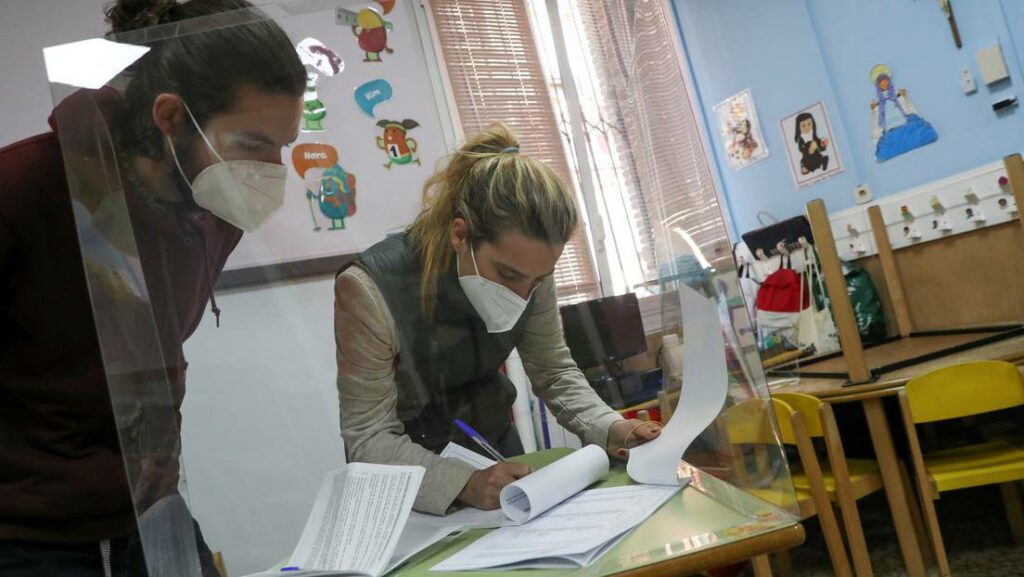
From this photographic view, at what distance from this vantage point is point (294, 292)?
2.38 feet

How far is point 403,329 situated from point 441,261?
0.08 m

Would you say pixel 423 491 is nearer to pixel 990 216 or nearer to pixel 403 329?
pixel 403 329

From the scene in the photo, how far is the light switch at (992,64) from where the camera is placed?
255cm

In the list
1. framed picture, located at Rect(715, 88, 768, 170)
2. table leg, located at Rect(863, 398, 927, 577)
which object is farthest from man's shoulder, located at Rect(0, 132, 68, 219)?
framed picture, located at Rect(715, 88, 768, 170)

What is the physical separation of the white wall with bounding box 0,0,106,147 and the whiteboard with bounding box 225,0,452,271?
6.63 ft

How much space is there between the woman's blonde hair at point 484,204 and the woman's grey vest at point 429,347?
1cm

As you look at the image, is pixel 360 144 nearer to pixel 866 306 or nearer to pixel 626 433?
pixel 626 433

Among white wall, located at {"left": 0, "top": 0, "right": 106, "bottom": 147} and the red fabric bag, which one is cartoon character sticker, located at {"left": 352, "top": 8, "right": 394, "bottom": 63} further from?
the red fabric bag

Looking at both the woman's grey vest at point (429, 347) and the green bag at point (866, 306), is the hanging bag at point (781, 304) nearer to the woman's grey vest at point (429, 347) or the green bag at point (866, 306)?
the green bag at point (866, 306)

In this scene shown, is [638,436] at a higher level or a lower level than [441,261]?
lower

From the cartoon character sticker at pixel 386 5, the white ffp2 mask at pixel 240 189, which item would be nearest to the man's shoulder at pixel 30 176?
the white ffp2 mask at pixel 240 189

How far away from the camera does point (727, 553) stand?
588 millimetres

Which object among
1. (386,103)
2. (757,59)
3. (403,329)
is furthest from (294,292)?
(757,59)

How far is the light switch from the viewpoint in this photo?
2.55 meters
